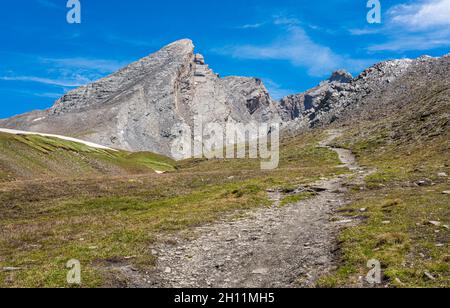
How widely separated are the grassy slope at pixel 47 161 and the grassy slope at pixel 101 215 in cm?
1798

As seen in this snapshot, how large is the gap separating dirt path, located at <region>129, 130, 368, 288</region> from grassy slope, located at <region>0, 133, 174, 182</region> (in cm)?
4166

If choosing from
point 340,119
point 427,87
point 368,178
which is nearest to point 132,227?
point 368,178

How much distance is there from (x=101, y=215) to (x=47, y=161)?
43653 millimetres

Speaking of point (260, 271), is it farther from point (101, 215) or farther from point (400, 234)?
point (101, 215)

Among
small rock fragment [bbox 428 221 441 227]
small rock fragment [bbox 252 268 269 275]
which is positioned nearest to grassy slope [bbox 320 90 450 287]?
small rock fragment [bbox 428 221 441 227]

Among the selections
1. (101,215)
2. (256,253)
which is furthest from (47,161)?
(256,253)

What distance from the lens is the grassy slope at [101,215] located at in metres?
19.4

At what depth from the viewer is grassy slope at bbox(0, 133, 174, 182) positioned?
203ft

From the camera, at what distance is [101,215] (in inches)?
1352

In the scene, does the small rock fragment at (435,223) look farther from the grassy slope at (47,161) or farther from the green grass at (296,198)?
the grassy slope at (47,161)

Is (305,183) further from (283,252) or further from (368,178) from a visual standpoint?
(283,252)

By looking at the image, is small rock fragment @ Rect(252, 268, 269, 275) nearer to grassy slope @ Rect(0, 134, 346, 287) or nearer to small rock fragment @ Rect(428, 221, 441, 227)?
grassy slope @ Rect(0, 134, 346, 287)

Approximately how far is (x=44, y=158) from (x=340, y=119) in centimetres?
12797
